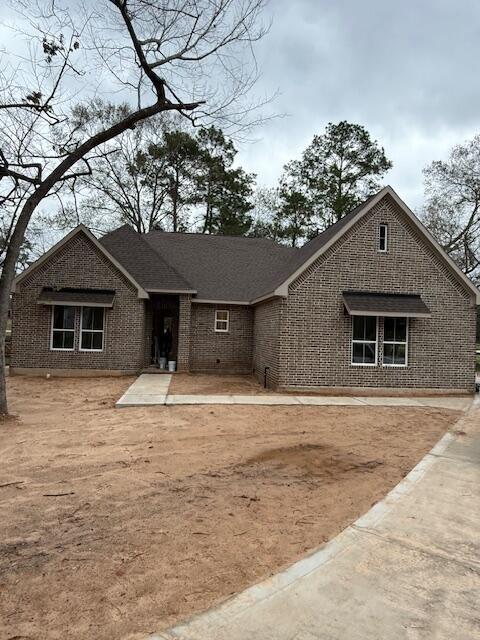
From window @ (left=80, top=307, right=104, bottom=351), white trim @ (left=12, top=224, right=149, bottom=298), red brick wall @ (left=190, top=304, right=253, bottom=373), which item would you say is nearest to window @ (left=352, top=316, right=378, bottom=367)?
red brick wall @ (left=190, top=304, right=253, bottom=373)

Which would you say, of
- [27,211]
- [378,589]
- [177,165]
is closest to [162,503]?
[378,589]

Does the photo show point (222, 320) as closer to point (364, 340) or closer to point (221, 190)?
point (364, 340)

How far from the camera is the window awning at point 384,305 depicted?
13773 millimetres

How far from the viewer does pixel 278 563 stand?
12.1 feet

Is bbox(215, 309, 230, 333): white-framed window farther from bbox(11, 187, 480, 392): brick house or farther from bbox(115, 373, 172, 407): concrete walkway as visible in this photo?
bbox(115, 373, 172, 407): concrete walkway

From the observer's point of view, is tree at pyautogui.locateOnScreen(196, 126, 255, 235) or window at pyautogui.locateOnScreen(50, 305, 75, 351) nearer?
window at pyautogui.locateOnScreen(50, 305, 75, 351)

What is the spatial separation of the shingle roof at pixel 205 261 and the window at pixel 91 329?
213 cm

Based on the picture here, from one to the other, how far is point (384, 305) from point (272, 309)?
3581 mm

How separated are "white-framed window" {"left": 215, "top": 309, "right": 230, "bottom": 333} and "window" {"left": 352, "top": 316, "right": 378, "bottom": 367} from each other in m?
6.13

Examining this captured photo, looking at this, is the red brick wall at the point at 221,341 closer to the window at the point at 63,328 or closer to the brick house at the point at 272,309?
the brick house at the point at 272,309

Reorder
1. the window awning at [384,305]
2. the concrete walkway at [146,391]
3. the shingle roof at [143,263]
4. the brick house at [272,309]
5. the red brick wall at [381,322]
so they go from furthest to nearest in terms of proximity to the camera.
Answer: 1. the shingle roof at [143,263]
2. the brick house at [272,309]
3. the red brick wall at [381,322]
4. the window awning at [384,305]
5. the concrete walkway at [146,391]

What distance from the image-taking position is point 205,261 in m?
21.0

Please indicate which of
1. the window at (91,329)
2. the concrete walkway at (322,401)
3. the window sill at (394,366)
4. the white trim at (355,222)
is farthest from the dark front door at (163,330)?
the window sill at (394,366)

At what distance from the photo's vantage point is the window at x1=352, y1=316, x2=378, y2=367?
Answer: 14.5 meters
